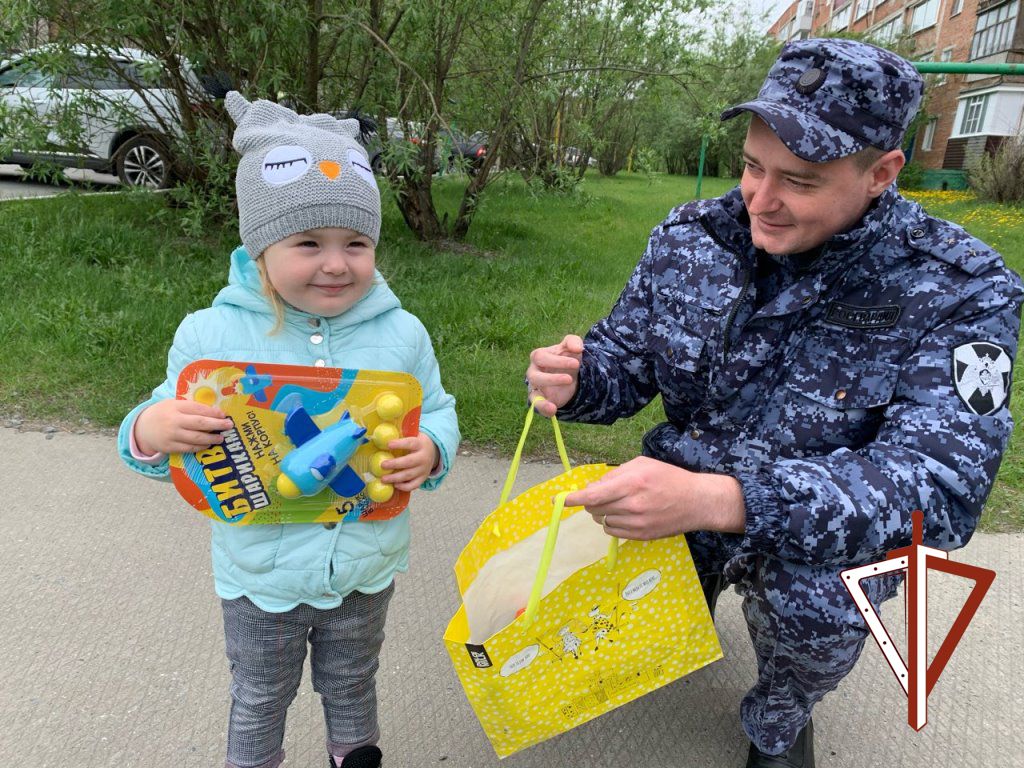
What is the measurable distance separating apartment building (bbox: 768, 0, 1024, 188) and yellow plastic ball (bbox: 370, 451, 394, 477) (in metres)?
21.8

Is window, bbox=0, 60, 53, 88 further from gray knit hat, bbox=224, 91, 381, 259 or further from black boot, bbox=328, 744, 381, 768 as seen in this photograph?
black boot, bbox=328, 744, 381, 768

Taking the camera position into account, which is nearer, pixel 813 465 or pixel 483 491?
pixel 813 465

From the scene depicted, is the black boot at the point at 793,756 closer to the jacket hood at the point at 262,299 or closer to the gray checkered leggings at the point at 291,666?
the gray checkered leggings at the point at 291,666

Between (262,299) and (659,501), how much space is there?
0.84m

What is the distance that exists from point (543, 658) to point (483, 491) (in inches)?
58.7

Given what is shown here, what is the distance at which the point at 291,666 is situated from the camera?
1.58m

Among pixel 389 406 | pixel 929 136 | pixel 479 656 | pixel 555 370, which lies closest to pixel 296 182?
pixel 389 406

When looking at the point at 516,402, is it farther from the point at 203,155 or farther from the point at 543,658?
the point at 203,155

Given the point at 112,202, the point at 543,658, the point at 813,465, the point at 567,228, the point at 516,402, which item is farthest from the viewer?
the point at 567,228

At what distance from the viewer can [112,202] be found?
689 cm

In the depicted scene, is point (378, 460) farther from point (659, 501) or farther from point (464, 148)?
point (464, 148)

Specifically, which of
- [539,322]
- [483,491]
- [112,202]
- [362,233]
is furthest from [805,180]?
[112,202]

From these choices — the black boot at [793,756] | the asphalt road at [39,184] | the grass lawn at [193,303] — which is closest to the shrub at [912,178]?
the grass lawn at [193,303]

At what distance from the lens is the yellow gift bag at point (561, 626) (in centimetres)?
144
